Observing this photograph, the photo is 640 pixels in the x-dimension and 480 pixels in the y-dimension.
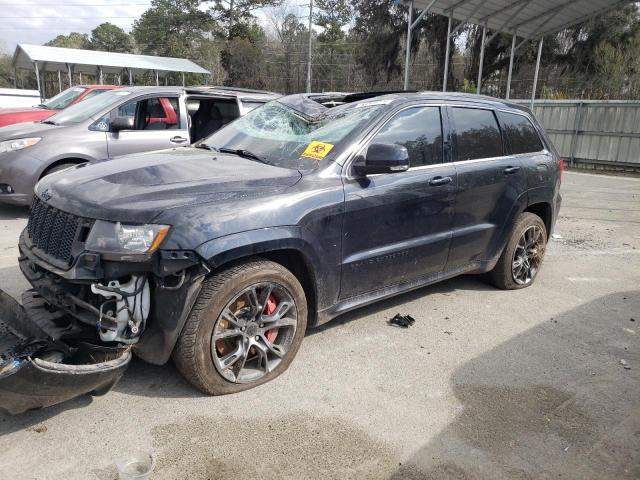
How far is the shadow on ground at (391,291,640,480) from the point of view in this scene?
8.84 feet

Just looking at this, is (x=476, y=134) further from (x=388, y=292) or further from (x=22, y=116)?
(x=22, y=116)

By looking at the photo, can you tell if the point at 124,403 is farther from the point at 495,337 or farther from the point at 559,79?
the point at 559,79

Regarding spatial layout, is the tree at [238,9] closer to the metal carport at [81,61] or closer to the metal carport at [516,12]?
the metal carport at [81,61]

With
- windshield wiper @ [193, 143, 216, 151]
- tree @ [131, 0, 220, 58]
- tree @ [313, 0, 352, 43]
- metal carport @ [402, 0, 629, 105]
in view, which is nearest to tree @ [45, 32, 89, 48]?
tree @ [131, 0, 220, 58]

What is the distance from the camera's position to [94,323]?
278cm

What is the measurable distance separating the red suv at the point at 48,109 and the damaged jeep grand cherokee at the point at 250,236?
21.9 feet

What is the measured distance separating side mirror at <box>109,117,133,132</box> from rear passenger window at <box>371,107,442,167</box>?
4535mm

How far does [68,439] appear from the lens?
8.84ft

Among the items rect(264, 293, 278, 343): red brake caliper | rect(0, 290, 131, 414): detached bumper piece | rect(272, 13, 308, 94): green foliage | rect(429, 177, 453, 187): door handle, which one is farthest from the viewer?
rect(272, 13, 308, 94): green foliage

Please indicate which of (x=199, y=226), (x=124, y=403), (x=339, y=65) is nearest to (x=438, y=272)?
(x=199, y=226)

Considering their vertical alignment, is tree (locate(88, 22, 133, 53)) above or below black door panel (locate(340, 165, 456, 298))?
above

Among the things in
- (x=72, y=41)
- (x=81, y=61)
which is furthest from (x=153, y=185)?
(x=72, y=41)

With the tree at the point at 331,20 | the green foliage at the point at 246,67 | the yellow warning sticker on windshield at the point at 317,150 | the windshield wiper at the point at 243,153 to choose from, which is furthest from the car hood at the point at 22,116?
the tree at the point at 331,20

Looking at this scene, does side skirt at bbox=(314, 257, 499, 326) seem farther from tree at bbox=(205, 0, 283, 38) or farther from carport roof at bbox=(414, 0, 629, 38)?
tree at bbox=(205, 0, 283, 38)
